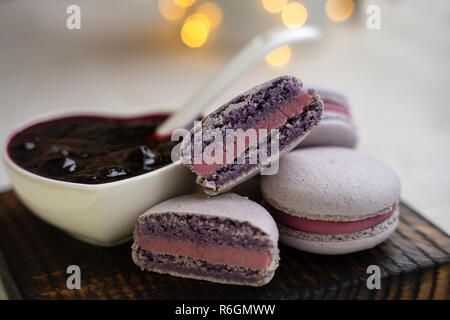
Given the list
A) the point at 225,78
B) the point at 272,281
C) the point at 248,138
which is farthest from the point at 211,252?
the point at 225,78

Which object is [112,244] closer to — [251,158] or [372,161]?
[251,158]

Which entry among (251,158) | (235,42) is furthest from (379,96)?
(251,158)

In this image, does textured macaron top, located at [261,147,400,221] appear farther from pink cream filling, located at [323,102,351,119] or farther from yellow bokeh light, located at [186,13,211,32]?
yellow bokeh light, located at [186,13,211,32]

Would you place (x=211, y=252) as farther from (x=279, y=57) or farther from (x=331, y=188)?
(x=279, y=57)

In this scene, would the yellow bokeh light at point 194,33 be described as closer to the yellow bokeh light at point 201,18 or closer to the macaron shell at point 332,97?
the yellow bokeh light at point 201,18

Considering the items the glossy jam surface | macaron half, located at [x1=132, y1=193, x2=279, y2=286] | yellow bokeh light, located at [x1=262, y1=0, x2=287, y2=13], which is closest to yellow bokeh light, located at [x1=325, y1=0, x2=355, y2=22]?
yellow bokeh light, located at [x1=262, y1=0, x2=287, y2=13]

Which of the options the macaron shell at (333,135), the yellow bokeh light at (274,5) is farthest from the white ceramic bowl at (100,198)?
the yellow bokeh light at (274,5)
